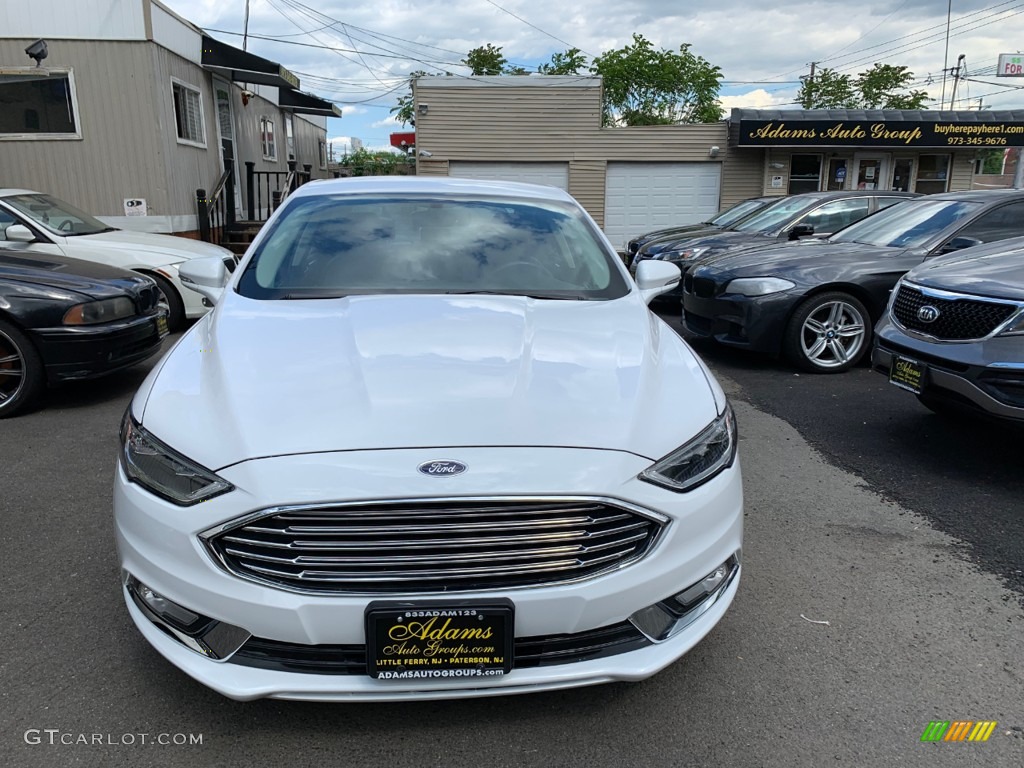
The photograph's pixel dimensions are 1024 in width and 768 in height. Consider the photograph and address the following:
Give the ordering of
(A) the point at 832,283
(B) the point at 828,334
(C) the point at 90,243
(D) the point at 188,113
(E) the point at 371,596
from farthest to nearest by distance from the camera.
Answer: (D) the point at 188,113, (C) the point at 90,243, (B) the point at 828,334, (A) the point at 832,283, (E) the point at 371,596

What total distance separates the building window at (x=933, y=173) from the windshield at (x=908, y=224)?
14813 mm

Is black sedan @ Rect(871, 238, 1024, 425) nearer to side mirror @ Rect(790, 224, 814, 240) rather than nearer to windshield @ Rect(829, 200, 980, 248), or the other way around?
windshield @ Rect(829, 200, 980, 248)

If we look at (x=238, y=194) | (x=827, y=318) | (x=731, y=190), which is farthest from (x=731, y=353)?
(x=731, y=190)

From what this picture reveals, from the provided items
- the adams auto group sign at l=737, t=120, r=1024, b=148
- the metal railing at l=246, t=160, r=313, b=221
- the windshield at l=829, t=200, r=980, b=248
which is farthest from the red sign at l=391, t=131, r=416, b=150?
the windshield at l=829, t=200, r=980, b=248

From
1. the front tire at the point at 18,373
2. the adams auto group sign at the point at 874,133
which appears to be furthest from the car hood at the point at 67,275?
the adams auto group sign at the point at 874,133

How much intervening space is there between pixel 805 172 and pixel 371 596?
20.7 metres

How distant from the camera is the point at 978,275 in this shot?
13.6 feet

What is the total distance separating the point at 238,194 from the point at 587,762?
1529 cm

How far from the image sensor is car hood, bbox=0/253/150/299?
5.45 m

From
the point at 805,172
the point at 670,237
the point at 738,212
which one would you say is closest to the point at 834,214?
the point at 670,237

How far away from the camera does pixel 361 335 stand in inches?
105

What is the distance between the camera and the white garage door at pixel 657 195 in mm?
Answer: 19938

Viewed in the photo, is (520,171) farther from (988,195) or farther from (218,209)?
(988,195)

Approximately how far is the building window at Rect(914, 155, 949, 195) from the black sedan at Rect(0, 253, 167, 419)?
801 inches
